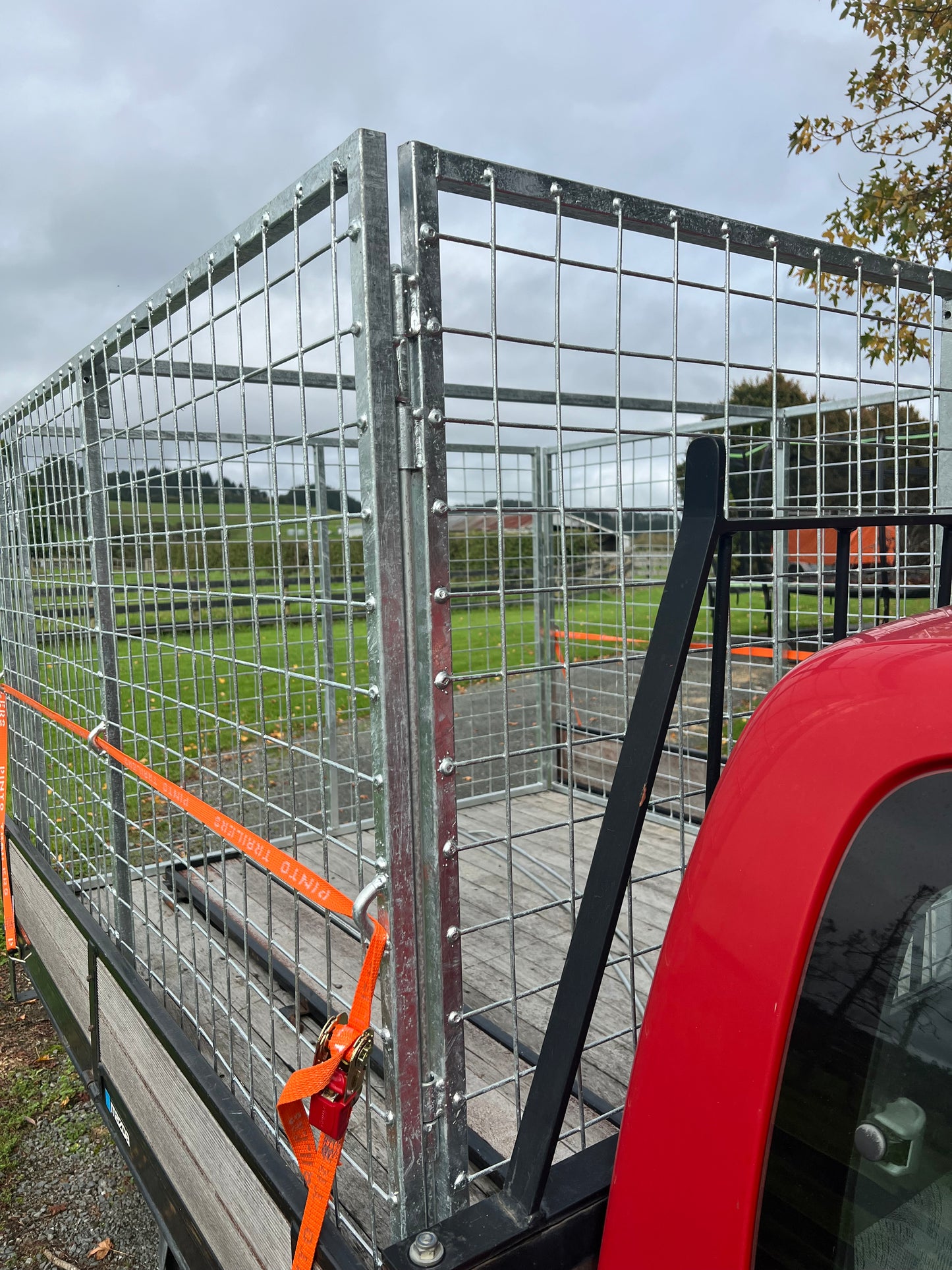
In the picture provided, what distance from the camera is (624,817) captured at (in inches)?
44.5

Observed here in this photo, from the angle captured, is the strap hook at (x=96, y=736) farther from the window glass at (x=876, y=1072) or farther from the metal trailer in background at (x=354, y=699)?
the window glass at (x=876, y=1072)

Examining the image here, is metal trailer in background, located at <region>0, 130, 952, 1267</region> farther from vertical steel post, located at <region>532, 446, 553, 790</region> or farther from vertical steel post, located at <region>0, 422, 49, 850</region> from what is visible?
vertical steel post, located at <region>532, 446, 553, 790</region>

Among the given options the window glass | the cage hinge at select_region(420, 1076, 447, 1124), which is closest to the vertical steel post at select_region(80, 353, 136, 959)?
the cage hinge at select_region(420, 1076, 447, 1124)

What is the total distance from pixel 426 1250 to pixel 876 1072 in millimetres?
669

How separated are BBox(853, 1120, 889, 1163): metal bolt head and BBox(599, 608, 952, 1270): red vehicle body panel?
0.08 metres

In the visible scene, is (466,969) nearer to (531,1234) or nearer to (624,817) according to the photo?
(531,1234)

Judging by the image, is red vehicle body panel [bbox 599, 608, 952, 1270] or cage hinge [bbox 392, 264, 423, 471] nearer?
red vehicle body panel [bbox 599, 608, 952, 1270]

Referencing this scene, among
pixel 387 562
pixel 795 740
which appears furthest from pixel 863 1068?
pixel 387 562

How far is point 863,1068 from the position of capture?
0.80 metres

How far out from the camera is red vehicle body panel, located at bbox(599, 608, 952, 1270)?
2.74 ft

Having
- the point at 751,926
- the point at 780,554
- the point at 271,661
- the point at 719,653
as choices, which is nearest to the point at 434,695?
the point at 719,653

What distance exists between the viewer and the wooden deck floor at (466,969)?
5.87 feet

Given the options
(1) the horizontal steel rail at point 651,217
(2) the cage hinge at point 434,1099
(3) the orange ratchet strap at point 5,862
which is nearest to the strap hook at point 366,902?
(2) the cage hinge at point 434,1099

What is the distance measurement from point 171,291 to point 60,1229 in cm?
293
